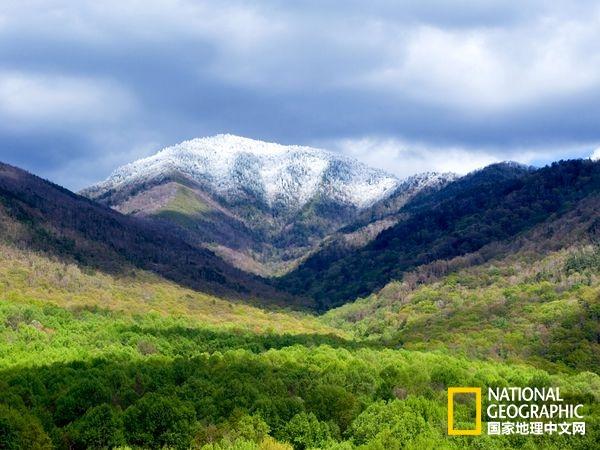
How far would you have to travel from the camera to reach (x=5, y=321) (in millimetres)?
164125

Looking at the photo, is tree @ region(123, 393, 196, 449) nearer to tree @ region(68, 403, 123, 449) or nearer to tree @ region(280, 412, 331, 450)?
tree @ region(68, 403, 123, 449)

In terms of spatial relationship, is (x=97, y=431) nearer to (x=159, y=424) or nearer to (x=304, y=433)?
(x=159, y=424)

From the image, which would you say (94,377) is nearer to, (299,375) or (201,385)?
(201,385)

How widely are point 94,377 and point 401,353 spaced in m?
80.5

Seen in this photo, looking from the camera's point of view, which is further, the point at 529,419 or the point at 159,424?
the point at 529,419

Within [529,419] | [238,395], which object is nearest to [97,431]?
[238,395]

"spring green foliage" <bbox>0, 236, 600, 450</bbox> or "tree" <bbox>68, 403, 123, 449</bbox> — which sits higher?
"spring green foliage" <bbox>0, 236, 600, 450</bbox>

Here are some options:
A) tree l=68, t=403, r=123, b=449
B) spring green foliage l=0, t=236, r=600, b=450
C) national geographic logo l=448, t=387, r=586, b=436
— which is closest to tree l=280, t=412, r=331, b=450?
spring green foliage l=0, t=236, r=600, b=450

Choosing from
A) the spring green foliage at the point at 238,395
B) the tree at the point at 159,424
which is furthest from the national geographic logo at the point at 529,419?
the tree at the point at 159,424

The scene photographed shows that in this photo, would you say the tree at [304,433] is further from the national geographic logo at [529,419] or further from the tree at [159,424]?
the national geographic logo at [529,419]

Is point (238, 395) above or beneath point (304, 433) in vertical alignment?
above

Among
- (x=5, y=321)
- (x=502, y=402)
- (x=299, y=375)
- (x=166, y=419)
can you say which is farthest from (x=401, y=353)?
(x=5, y=321)

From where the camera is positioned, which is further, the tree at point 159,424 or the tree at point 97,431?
the tree at point 159,424

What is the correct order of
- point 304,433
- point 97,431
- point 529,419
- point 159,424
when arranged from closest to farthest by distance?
point 97,431, point 159,424, point 529,419, point 304,433
